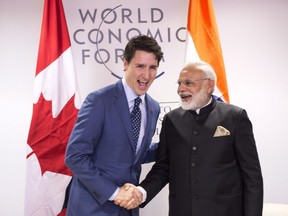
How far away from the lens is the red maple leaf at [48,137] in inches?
124

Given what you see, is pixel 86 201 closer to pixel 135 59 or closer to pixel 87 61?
pixel 135 59

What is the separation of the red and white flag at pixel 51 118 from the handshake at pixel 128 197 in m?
1.10

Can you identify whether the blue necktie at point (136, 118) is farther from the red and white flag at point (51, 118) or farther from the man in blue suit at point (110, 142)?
the red and white flag at point (51, 118)

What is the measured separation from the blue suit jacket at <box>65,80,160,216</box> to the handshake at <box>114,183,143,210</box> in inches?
2.1

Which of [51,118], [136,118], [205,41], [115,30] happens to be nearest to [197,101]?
[136,118]

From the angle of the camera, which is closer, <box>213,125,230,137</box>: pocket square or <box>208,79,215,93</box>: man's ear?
<box>213,125,230,137</box>: pocket square

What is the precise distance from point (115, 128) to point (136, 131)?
0.54 ft

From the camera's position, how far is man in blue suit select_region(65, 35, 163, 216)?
2.17 m

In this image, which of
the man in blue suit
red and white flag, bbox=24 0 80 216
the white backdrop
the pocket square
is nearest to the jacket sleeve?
the pocket square

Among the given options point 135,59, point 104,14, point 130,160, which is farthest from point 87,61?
point 130,160

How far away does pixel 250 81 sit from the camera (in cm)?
366

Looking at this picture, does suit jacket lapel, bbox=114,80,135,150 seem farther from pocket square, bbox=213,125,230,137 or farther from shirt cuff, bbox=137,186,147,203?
pocket square, bbox=213,125,230,137

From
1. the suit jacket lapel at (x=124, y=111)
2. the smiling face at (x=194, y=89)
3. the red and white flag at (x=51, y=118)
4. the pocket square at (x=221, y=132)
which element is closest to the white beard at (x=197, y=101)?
the smiling face at (x=194, y=89)

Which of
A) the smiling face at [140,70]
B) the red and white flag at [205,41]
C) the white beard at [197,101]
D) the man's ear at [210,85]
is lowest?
the white beard at [197,101]
